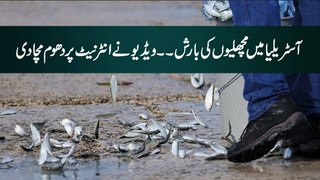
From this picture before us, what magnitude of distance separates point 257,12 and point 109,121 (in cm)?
169

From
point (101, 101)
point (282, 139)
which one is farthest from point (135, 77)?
point (282, 139)

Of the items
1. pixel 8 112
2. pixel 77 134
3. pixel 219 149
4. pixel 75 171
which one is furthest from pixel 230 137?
pixel 8 112

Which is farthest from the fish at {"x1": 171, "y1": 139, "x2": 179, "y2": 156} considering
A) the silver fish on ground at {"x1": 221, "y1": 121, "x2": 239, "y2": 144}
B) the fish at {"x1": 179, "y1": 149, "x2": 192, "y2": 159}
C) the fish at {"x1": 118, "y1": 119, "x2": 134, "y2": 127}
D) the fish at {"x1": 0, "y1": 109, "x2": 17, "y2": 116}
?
the fish at {"x1": 0, "y1": 109, "x2": 17, "y2": 116}

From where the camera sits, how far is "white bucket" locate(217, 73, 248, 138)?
17.8ft

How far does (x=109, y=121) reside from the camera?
249 inches

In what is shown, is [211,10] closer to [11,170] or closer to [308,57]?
[308,57]

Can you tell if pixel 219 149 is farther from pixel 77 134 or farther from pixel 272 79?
pixel 77 134

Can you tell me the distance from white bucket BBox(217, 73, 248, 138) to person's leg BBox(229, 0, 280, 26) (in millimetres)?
547

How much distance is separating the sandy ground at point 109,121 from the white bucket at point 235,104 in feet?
0.66

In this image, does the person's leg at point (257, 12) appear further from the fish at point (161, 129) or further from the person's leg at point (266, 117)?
the fish at point (161, 129)

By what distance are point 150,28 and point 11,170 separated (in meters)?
1.01

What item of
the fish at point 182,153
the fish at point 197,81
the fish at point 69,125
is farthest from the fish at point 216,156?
the fish at point 197,81

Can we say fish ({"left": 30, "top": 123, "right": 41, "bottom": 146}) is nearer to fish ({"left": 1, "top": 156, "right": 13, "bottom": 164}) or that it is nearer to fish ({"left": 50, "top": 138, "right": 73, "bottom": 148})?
fish ({"left": 50, "top": 138, "right": 73, "bottom": 148})

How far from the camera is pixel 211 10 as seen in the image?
17.7 feet
